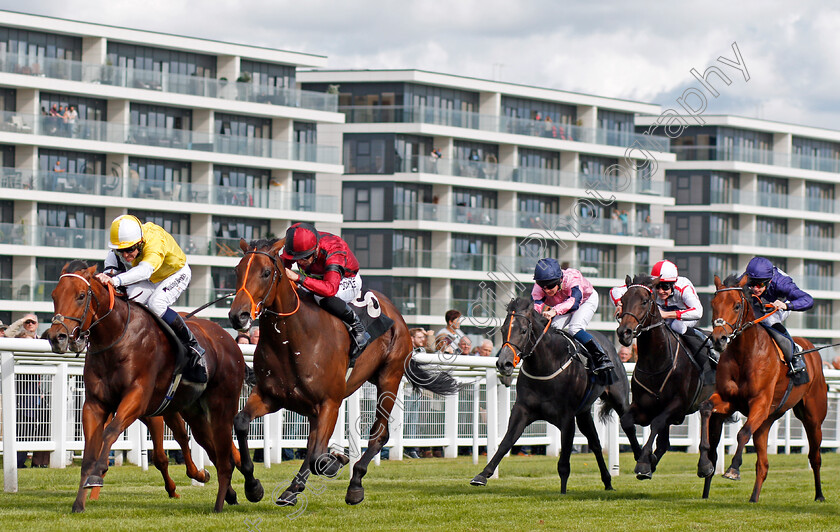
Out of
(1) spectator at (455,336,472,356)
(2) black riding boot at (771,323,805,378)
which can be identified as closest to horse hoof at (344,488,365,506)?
(2) black riding boot at (771,323,805,378)

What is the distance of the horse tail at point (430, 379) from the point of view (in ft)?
34.6

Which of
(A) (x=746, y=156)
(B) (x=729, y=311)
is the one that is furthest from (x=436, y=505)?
(A) (x=746, y=156)

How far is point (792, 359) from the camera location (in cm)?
1051

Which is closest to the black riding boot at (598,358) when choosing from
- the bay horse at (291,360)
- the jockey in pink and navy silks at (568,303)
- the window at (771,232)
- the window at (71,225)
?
the jockey in pink and navy silks at (568,303)

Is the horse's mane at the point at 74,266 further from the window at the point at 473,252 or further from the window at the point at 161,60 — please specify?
the window at the point at 473,252

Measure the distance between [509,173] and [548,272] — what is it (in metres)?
41.1

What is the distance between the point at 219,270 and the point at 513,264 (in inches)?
497

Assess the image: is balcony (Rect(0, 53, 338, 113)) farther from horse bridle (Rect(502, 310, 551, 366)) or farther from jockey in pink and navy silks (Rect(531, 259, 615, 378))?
horse bridle (Rect(502, 310, 551, 366))

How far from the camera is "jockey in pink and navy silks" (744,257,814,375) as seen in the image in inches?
410

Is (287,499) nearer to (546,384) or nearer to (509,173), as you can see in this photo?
(546,384)

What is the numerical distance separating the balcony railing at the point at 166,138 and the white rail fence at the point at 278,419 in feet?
85.8

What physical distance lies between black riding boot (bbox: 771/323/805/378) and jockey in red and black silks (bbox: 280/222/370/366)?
143 inches

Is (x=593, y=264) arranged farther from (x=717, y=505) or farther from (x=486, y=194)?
(x=717, y=505)

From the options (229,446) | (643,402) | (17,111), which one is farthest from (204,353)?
(17,111)
